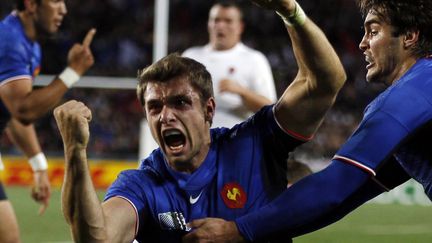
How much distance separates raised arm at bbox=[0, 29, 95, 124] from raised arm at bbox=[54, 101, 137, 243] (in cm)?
267

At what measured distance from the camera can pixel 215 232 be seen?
3.49 meters

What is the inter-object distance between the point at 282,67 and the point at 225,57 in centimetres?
961

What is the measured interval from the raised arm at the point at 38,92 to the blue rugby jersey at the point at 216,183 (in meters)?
2.11

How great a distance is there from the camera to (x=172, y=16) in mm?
19562

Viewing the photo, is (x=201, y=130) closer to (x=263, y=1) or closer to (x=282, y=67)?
(x=263, y=1)

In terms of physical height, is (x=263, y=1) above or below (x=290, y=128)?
above

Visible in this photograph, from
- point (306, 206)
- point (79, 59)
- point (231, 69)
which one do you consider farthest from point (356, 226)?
point (306, 206)

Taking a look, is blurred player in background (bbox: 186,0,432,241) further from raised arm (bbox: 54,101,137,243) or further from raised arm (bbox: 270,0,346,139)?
raised arm (bbox: 54,101,137,243)

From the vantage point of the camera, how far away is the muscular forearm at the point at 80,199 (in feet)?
11.3

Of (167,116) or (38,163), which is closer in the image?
(167,116)

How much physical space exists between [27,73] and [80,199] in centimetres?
302

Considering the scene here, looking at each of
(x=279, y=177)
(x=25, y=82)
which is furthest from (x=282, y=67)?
(x=279, y=177)

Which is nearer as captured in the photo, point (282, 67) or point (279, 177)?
point (279, 177)

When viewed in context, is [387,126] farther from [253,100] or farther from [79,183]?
[253,100]
